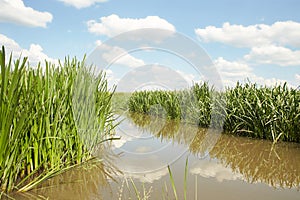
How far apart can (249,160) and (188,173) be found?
102 cm

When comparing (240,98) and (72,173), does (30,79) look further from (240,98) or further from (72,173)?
(240,98)

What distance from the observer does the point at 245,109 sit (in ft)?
15.1

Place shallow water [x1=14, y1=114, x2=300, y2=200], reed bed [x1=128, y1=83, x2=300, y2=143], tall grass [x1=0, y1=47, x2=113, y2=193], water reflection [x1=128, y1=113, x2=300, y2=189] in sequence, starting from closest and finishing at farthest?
tall grass [x1=0, y1=47, x2=113, y2=193], shallow water [x1=14, y1=114, x2=300, y2=200], water reflection [x1=128, y1=113, x2=300, y2=189], reed bed [x1=128, y1=83, x2=300, y2=143]

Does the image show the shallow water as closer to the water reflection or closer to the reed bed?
the water reflection

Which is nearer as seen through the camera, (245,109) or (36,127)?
(36,127)

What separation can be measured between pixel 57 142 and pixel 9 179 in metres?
0.51

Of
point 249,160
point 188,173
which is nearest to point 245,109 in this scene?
point 249,160

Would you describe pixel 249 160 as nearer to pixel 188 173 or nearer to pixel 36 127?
pixel 188 173

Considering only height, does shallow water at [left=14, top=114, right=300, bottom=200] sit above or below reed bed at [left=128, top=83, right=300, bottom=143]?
below

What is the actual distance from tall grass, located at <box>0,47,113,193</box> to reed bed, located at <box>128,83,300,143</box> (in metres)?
2.87

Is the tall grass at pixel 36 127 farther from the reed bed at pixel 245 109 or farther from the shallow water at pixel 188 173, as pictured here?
the reed bed at pixel 245 109

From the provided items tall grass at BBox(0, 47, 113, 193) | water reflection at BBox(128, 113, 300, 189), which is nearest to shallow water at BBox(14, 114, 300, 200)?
water reflection at BBox(128, 113, 300, 189)

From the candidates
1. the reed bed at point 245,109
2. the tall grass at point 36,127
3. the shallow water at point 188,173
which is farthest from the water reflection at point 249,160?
the tall grass at point 36,127

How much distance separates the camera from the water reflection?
97.4 inches
